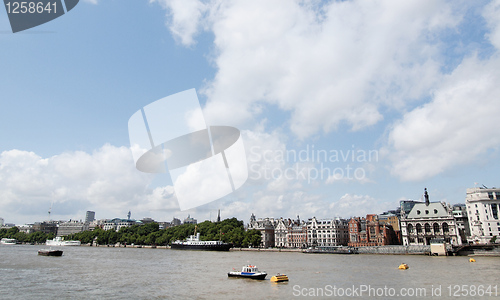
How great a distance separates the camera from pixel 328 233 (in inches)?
5561

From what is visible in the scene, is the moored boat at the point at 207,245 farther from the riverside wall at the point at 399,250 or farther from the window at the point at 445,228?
the window at the point at 445,228

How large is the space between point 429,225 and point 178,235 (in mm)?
109726

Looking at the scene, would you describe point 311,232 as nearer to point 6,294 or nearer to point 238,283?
point 238,283

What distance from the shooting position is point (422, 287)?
32.1 metres

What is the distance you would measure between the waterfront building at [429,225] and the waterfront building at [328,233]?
26.5 m

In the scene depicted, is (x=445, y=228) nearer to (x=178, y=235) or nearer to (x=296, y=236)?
(x=296, y=236)

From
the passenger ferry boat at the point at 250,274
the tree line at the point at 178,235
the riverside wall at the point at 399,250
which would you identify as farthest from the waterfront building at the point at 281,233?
the passenger ferry boat at the point at 250,274

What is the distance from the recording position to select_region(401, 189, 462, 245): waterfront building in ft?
378

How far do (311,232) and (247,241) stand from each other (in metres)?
29.7

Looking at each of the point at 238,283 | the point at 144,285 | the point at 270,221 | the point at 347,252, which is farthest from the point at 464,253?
the point at 270,221

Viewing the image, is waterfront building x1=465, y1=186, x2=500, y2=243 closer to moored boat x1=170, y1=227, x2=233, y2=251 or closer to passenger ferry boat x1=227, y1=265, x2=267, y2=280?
moored boat x1=170, y1=227, x2=233, y2=251

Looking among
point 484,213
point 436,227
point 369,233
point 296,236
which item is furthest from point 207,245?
point 484,213

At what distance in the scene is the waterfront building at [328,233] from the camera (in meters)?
139

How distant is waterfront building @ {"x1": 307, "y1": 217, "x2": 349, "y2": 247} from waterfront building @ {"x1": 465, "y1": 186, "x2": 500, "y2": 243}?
46.9m
